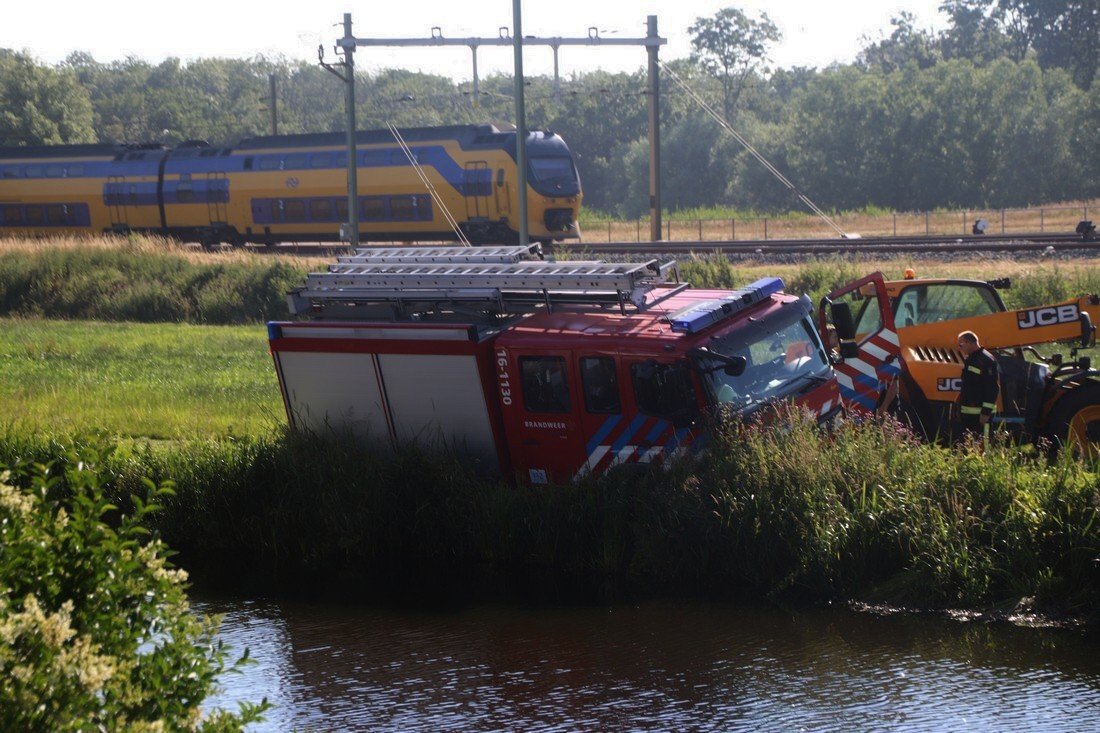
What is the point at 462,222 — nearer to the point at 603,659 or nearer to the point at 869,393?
the point at 869,393

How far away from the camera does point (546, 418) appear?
40.8 ft

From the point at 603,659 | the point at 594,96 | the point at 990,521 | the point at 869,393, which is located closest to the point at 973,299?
the point at 869,393

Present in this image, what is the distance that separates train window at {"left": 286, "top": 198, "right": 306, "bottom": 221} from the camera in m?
44.8

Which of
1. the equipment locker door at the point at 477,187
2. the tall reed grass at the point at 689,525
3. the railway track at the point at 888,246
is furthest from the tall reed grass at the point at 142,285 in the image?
the tall reed grass at the point at 689,525

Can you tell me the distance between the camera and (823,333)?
14758 mm

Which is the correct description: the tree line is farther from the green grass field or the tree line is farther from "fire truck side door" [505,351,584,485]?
"fire truck side door" [505,351,584,485]

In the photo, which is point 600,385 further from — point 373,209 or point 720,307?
point 373,209

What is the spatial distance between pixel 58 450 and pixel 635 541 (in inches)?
267

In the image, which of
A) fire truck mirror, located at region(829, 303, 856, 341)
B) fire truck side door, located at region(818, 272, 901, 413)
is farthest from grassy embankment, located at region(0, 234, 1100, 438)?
fire truck side door, located at region(818, 272, 901, 413)

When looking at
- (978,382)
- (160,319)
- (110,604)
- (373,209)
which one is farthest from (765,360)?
(373,209)

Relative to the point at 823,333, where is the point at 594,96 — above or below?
above

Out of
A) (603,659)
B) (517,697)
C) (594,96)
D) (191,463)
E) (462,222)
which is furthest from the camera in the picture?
(594,96)

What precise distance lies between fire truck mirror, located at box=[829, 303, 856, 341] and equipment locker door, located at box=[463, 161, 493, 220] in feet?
93.4

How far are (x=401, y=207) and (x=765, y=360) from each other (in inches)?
1253
